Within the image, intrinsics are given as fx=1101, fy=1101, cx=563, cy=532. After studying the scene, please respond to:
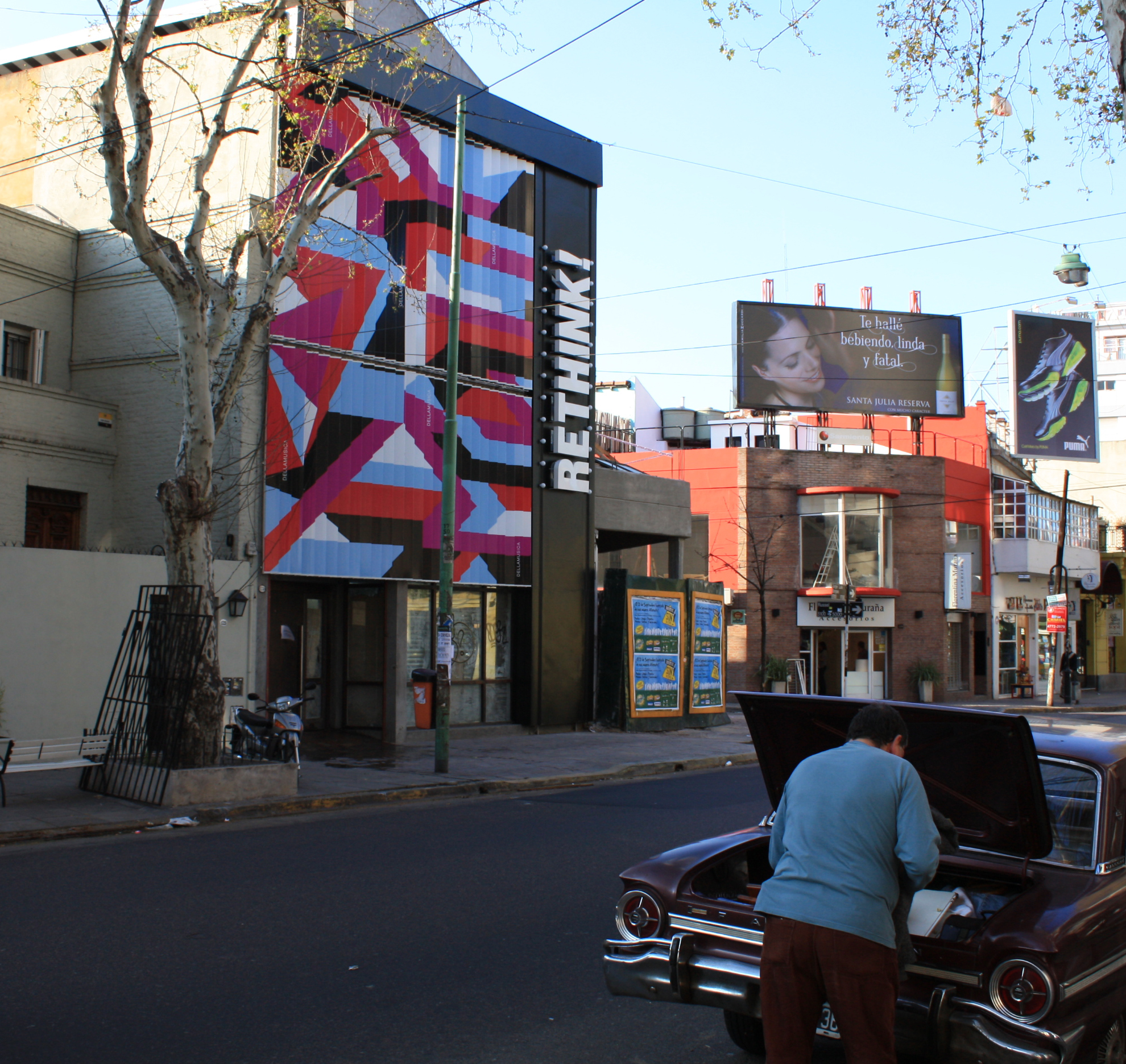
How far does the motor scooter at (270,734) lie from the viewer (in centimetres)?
1334

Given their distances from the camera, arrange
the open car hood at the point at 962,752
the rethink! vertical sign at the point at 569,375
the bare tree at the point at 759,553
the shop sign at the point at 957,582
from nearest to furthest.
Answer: the open car hood at the point at 962,752
the rethink! vertical sign at the point at 569,375
the bare tree at the point at 759,553
the shop sign at the point at 957,582

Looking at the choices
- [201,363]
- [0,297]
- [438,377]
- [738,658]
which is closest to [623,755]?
[438,377]

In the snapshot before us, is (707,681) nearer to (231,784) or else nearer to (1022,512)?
(231,784)

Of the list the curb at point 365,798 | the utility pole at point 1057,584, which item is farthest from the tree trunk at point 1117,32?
the utility pole at point 1057,584

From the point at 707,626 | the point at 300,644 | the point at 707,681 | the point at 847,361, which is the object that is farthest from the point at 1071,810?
the point at 847,361

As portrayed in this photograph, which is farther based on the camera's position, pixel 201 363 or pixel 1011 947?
pixel 201 363

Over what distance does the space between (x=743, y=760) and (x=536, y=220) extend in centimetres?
1090

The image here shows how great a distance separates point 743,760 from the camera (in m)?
19.0

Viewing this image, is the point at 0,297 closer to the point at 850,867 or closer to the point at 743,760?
the point at 743,760

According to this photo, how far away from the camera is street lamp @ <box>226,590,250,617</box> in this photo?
51.9 feet

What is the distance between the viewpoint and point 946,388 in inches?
1513

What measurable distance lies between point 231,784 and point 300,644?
20.3 ft

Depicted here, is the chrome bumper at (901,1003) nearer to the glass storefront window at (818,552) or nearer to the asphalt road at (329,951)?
the asphalt road at (329,951)

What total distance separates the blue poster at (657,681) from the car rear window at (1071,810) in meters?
16.9
